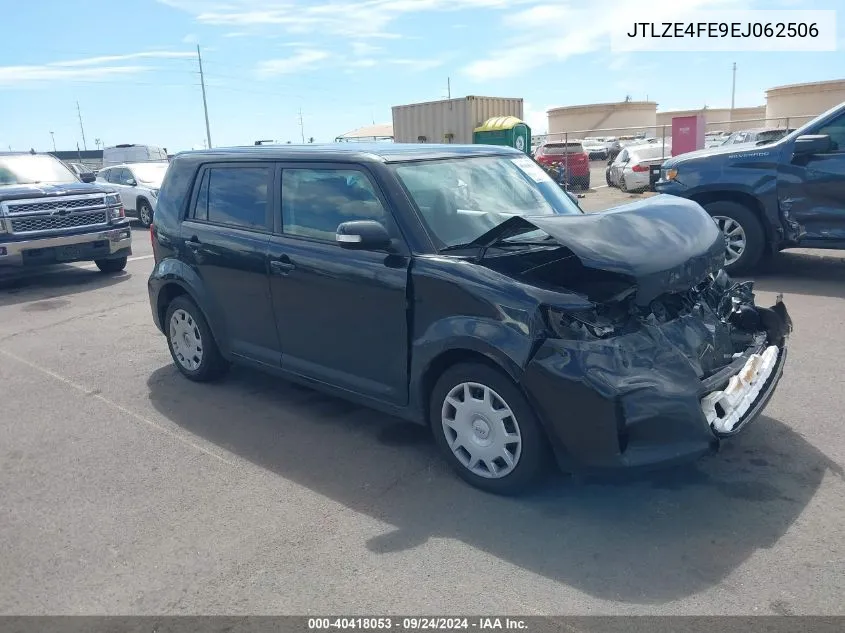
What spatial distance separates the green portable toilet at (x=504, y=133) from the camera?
850 inches

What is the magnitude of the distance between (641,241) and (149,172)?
17230 mm

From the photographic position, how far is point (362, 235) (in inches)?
155

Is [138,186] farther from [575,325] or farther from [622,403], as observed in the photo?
[622,403]

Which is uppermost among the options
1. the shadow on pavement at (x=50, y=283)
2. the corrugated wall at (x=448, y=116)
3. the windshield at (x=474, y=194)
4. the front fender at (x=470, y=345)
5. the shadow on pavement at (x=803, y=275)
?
the corrugated wall at (x=448, y=116)

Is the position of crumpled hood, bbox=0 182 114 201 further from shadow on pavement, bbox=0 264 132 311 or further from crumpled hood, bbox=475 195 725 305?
crumpled hood, bbox=475 195 725 305

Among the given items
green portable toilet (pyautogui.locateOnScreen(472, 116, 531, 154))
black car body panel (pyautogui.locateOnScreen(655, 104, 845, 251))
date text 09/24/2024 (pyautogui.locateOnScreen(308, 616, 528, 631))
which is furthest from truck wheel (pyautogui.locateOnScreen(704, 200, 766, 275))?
green portable toilet (pyautogui.locateOnScreen(472, 116, 531, 154))

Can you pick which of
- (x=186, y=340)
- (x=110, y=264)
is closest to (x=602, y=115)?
(x=110, y=264)

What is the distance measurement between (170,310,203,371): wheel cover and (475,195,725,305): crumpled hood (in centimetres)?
272

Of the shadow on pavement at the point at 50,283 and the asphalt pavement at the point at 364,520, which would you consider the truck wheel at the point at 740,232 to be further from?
the shadow on pavement at the point at 50,283

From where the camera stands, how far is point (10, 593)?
322cm

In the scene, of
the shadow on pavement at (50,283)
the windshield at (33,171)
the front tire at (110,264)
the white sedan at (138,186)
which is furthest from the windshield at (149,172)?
the front tire at (110,264)

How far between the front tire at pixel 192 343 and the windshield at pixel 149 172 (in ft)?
43.6

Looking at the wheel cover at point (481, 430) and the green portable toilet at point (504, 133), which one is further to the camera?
the green portable toilet at point (504, 133)

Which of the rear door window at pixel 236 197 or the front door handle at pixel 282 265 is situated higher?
the rear door window at pixel 236 197
